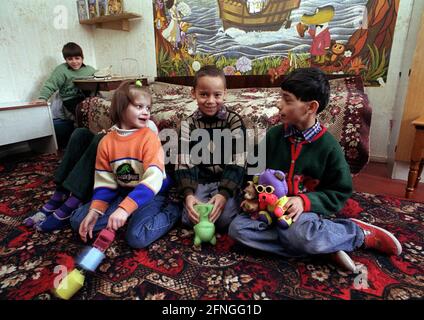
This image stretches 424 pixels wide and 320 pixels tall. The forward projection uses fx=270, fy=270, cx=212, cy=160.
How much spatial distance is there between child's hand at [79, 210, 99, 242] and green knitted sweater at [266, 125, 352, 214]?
72 cm

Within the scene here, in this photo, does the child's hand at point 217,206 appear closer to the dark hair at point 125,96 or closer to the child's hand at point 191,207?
the child's hand at point 191,207

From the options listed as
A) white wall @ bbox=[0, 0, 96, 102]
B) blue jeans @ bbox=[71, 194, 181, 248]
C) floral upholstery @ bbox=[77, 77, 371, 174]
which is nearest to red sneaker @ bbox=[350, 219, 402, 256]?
floral upholstery @ bbox=[77, 77, 371, 174]

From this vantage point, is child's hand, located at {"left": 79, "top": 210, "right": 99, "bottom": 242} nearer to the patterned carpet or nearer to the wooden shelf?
the patterned carpet

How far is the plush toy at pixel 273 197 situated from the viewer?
89 cm

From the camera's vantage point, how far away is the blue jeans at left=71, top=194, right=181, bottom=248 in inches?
40.1

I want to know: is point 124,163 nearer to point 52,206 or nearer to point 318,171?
point 52,206

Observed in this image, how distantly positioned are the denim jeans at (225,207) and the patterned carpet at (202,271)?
5 cm

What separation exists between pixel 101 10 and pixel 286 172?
9.07 ft

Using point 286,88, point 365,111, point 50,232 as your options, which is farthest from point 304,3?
point 50,232

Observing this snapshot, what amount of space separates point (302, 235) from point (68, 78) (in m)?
2.60

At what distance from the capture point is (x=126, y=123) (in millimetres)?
1062

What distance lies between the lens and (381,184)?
1684 mm

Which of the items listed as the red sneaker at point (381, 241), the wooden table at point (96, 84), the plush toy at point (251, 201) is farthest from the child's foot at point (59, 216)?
the wooden table at point (96, 84)
